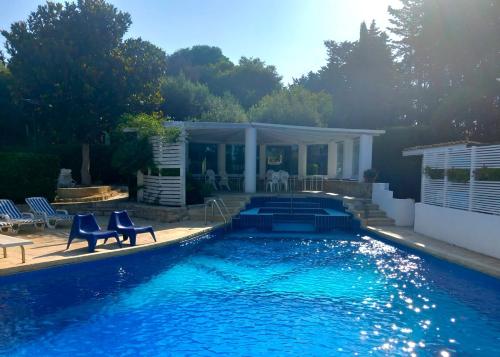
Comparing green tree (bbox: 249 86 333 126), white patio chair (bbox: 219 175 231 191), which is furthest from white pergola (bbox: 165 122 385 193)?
green tree (bbox: 249 86 333 126)

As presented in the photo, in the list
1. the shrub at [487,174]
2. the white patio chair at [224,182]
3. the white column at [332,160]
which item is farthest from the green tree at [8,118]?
the shrub at [487,174]

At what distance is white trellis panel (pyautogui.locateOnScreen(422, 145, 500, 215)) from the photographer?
9375 mm

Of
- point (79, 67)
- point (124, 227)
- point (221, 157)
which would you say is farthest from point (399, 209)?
point (79, 67)

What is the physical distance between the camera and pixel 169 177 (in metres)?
14.9

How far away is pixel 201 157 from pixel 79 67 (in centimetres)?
841

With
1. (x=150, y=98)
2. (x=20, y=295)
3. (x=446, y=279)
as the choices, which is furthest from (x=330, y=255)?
(x=150, y=98)

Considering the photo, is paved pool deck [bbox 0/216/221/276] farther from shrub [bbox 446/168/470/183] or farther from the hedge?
shrub [bbox 446/168/470/183]

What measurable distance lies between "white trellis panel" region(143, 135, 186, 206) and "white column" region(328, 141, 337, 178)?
10.4m

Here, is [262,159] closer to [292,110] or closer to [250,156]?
[292,110]

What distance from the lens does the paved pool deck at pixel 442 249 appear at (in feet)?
27.6

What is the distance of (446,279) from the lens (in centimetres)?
830

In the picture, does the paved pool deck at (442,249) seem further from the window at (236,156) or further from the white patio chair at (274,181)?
the window at (236,156)

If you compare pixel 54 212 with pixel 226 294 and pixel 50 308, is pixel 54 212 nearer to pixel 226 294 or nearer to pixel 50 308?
pixel 50 308

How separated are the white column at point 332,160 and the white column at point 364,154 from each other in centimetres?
412
